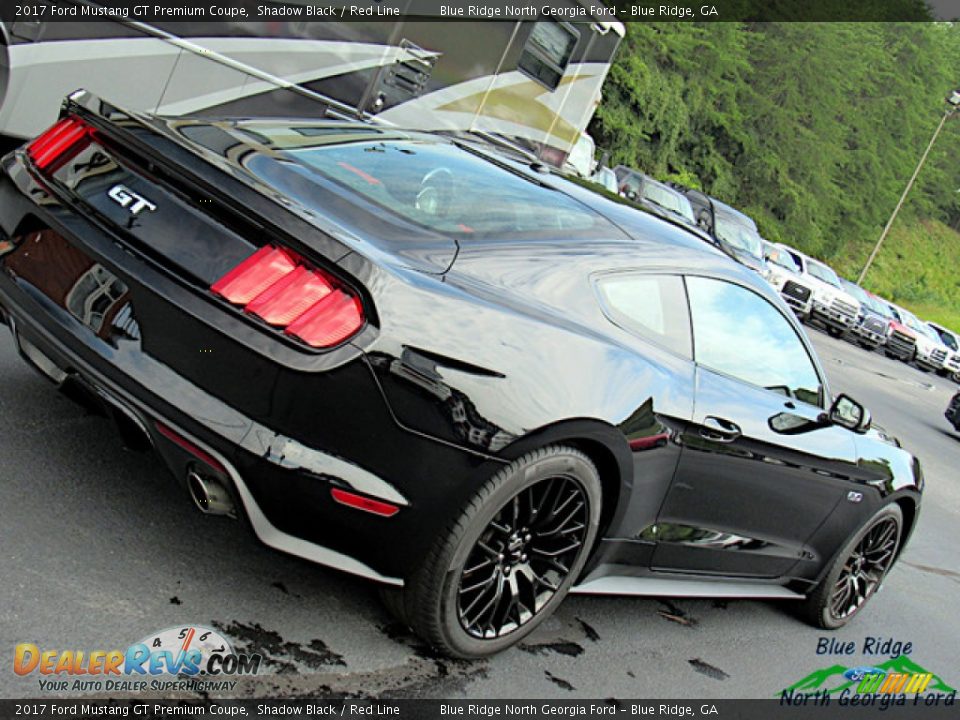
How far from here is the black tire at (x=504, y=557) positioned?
3.10 m

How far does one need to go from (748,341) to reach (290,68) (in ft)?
16.3

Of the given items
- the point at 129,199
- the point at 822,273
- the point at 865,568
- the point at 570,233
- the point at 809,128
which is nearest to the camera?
the point at 129,199

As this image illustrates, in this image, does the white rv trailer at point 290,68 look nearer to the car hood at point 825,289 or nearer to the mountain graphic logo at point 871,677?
the mountain graphic logo at point 871,677

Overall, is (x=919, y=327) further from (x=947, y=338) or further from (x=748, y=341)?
(x=748, y=341)

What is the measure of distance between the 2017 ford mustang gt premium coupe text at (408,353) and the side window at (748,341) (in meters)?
0.02

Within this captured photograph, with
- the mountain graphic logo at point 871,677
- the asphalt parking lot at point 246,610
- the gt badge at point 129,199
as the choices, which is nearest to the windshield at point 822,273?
the mountain graphic logo at point 871,677

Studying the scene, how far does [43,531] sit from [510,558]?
57.3 inches

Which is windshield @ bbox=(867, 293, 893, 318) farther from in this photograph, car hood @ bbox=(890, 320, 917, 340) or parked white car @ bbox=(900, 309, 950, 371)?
parked white car @ bbox=(900, 309, 950, 371)

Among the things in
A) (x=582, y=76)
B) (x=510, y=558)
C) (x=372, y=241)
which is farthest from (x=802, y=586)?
(x=582, y=76)

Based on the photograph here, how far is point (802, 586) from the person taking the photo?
493 cm

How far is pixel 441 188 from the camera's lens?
3.75m

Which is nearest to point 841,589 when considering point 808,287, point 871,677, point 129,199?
point 871,677

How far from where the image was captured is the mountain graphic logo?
4381mm

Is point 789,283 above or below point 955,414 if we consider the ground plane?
above
